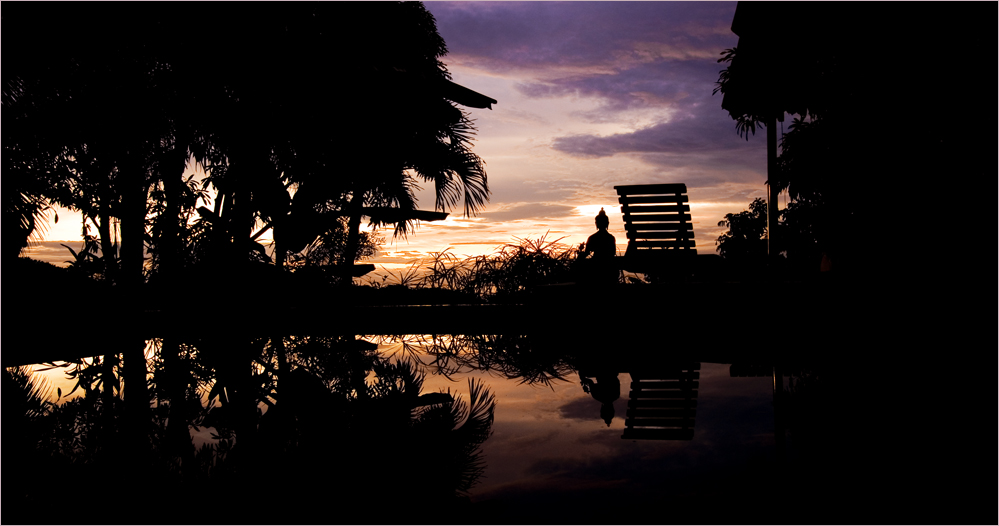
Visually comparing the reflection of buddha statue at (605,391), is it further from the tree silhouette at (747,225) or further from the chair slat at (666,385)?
the tree silhouette at (747,225)

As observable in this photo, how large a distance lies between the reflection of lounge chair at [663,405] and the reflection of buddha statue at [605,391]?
75 millimetres

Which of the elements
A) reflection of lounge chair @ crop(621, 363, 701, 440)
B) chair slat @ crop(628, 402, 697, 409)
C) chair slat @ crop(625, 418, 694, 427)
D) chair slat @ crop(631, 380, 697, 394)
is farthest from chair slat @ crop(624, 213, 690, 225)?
chair slat @ crop(625, 418, 694, 427)

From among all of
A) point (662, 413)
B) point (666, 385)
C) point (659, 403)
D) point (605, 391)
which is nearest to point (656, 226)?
point (666, 385)

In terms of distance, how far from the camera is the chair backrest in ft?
24.6

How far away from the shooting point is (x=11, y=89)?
7.66 meters

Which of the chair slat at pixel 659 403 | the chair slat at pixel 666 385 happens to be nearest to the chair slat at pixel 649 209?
the chair slat at pixel 666 385

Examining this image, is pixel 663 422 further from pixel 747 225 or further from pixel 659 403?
pixel 747 225

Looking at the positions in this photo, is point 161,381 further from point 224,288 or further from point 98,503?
point 224,288

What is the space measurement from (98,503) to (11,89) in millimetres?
7697

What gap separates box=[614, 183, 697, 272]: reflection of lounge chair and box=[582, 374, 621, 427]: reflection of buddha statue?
3.72 meters

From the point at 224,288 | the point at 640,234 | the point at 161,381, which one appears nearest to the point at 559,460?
the point at 161,381

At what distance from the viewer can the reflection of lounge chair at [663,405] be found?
2543mm

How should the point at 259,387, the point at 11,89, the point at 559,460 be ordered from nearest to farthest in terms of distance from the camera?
the point at 559,460 → the point at 259,387 → the point at 11,89

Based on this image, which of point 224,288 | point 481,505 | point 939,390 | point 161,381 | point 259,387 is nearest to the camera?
point 481,505
